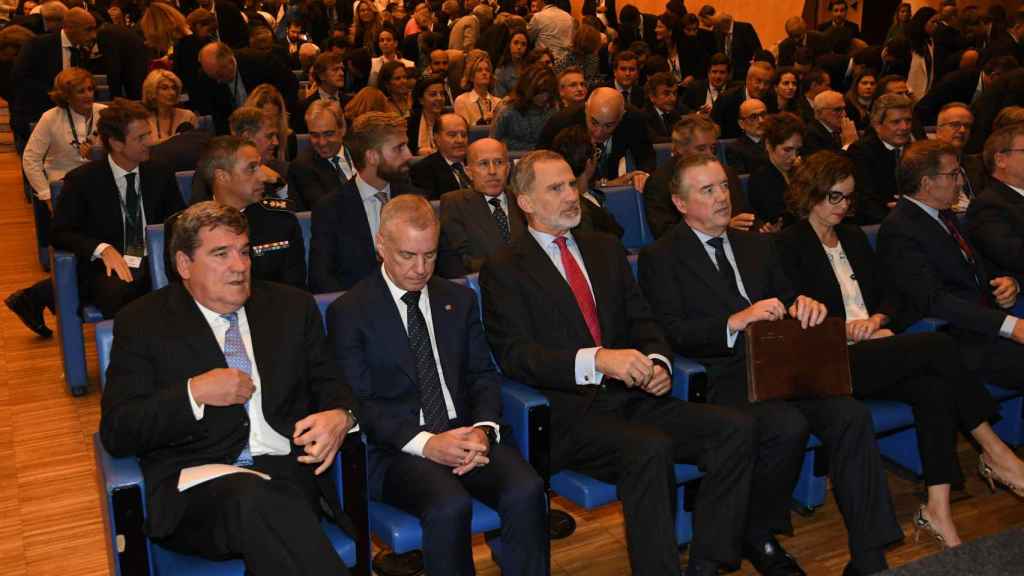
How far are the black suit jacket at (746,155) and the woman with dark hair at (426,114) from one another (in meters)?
1.79

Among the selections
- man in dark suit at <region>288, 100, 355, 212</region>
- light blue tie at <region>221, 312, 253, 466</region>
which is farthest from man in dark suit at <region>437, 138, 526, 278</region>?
light blue tie at <region>221, 312, 253, 466</region>

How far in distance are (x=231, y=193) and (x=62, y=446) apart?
1253 mm

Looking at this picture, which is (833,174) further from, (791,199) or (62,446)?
(62,446)

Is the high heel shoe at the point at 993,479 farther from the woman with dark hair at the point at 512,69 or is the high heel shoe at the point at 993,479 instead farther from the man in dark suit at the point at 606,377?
the woman with dark hair at the point at 512,69

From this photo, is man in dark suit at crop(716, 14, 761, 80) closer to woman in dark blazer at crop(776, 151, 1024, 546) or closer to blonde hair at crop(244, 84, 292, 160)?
blonde hair at crop(244, 84, 292, 160)

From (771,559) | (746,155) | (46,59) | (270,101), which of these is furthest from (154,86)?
(771,559)

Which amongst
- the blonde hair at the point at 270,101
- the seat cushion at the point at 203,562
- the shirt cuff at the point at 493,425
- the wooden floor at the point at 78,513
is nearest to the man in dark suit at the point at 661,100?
the blonde hair at the point at 270,101

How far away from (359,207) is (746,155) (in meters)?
2.68

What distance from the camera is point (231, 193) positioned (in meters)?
3.97

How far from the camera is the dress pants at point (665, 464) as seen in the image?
2.99 meters

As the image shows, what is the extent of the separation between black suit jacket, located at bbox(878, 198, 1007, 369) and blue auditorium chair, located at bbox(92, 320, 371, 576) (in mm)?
2254

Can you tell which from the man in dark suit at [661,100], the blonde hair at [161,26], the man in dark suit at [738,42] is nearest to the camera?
the man in dark suit at [661,100]

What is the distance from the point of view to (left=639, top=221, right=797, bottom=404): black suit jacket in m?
3.47

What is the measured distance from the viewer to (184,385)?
2.65 metres
